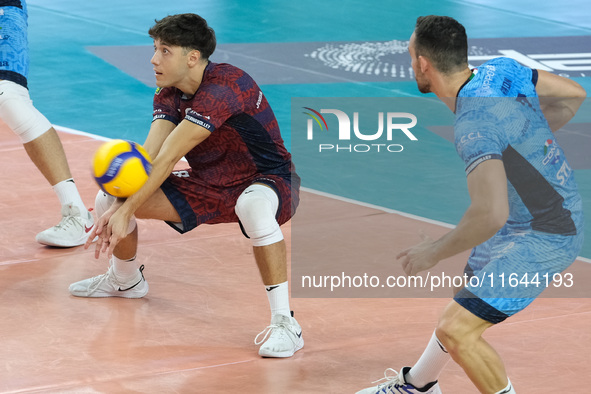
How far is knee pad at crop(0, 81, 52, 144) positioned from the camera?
20.5 feet

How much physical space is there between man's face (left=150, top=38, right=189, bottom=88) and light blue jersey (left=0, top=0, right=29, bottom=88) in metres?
1.58

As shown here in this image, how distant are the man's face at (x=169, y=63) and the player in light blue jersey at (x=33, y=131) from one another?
148cm

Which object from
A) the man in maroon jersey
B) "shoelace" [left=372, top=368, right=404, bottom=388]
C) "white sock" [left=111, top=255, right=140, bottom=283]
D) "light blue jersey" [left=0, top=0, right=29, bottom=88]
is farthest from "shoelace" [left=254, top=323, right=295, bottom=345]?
"light blue jersey" [left=0, top=0, right=29, bottom=88]

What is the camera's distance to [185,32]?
202 inches

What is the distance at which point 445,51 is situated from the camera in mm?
3834

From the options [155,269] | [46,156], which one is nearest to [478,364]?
[155,269]

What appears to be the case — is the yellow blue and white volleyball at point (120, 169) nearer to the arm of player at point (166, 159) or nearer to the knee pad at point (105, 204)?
the arm of player at point (166, 159)

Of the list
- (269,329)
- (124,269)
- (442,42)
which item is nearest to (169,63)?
(124,269)

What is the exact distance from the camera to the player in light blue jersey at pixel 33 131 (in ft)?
20.5

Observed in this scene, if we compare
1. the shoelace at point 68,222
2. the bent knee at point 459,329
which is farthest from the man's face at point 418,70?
the shoelace at point 68,222

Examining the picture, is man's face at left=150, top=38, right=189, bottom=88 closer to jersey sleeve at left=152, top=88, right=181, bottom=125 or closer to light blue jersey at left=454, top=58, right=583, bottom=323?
jersey sleeve at left=152, top=88, right=181, bottom=125

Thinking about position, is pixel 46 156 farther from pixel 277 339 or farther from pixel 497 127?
pixel 497 127

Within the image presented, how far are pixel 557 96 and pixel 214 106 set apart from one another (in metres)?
1.73

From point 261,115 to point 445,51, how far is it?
1586 mm
